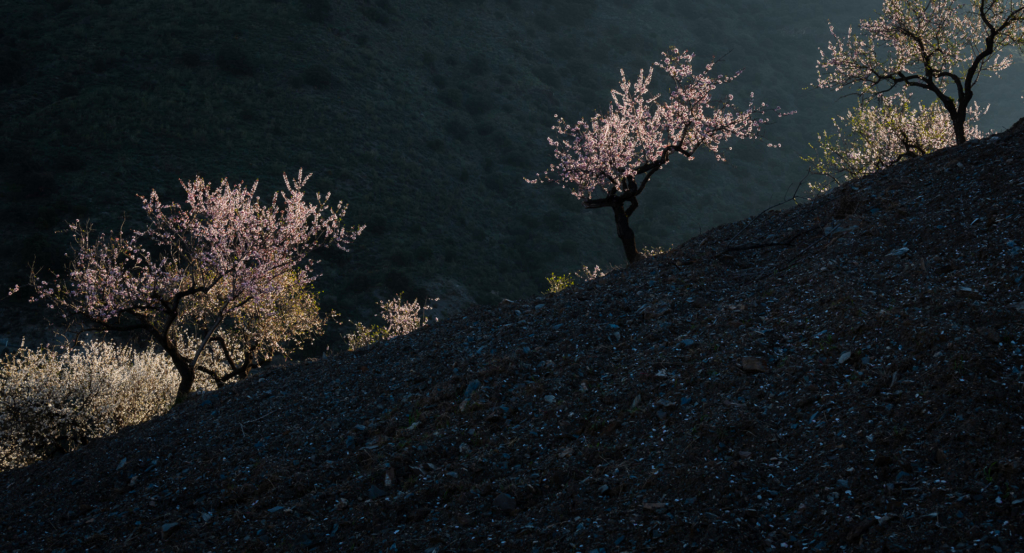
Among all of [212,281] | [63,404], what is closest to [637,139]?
[212,281]

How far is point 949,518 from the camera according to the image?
4.97 metres

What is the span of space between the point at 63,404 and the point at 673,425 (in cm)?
1664

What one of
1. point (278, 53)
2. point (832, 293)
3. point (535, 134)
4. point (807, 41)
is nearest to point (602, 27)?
point (535, 134)

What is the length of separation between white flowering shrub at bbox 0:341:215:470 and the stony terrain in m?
5.38

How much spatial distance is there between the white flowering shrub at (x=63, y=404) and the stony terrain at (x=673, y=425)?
538 centimetres

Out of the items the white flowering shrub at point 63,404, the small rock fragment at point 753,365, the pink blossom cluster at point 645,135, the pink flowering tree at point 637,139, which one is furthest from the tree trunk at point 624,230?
the white flowering shrub at point 63,404

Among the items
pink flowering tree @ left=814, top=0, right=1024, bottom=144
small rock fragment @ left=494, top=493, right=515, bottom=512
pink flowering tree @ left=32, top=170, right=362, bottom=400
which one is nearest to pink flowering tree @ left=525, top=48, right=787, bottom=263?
pink flowering tree @ left=814, top=0, right=1024, bottom=144

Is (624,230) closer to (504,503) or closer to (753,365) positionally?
(753,365)

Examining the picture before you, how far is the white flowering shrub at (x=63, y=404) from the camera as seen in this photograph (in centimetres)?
1547

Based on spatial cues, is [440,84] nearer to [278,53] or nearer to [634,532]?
[278,53]

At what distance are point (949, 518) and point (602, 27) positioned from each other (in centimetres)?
9558

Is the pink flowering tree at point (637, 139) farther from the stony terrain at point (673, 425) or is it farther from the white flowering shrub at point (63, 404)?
the white flowering shrub at point (63, 404)

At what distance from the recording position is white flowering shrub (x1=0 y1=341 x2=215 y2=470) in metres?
15.5

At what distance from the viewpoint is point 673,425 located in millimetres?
7551
